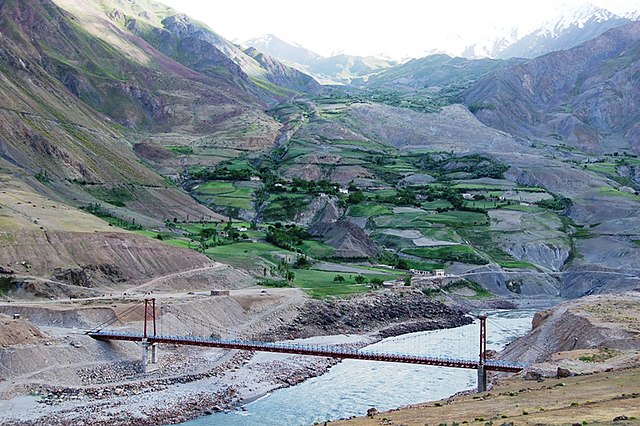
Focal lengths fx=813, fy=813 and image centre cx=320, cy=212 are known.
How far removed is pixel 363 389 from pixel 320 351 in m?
6.85

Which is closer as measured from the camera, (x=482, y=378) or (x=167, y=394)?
(x=482, y=378)

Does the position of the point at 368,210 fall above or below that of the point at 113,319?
above

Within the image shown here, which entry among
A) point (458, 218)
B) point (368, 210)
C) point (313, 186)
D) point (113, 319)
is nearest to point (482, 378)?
point (113, 319)

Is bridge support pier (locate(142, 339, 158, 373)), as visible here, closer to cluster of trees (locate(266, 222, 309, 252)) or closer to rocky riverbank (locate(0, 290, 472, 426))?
rocky riverbank (locate(0, 290, 472, 426))

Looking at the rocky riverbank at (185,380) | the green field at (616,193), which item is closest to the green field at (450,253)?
the rocky riverbank at (185,380)

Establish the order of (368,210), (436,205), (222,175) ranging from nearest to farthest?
(368,210), (436,205), (222,175)

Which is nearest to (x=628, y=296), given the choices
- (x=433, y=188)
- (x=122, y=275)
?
(x=122, y=275)

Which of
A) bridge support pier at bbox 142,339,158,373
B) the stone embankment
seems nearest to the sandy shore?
bridge support pier at bbox 142,339,158,373

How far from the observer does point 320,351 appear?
70.4m

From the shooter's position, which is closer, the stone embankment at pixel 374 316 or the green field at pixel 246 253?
the stone embankment at pixel 374 316

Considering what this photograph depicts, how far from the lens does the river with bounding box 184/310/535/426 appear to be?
2576 inches

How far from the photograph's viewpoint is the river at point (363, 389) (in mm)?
65438

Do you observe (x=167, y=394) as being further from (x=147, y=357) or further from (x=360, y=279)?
(x=360, y=279)

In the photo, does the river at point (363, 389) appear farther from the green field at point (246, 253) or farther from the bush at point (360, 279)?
the green field at point (246, 253)
